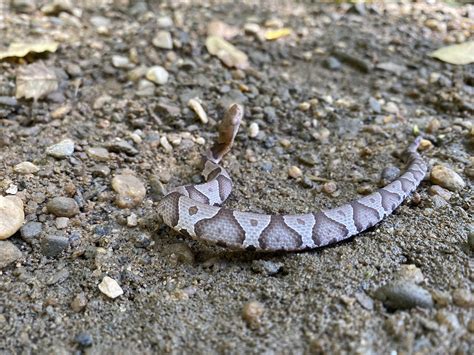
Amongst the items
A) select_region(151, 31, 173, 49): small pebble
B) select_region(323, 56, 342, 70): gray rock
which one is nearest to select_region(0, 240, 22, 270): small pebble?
select_region(151, 31, 173, 49): small pebble

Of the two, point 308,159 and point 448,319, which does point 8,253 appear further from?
point 448,319

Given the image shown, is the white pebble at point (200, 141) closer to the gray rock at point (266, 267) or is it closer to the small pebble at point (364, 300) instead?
the gray rock at point (266, 267)

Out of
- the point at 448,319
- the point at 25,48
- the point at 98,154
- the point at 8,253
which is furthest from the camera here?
the point at 25,48

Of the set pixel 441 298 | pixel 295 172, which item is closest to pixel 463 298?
pixel 441 298

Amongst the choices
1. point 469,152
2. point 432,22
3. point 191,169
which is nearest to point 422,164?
point 469,152

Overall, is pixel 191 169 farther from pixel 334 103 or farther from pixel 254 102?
pixel 334 103
